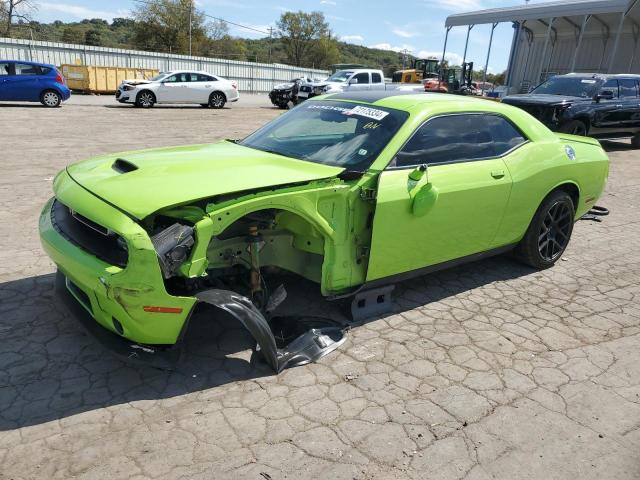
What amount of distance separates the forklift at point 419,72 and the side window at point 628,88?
2280 centimetres

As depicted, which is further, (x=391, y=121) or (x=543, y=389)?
(x=391, y=121)

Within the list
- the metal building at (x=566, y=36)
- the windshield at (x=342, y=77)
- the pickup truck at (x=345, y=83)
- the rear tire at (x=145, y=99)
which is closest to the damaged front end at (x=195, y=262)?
the pickup truck at (x=345, y=83)

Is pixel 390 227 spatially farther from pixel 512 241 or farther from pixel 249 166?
pixel 512 241

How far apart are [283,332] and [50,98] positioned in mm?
18826

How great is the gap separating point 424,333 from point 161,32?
63538 millimetres

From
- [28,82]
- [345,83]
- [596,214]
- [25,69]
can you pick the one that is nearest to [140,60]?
[25,69]

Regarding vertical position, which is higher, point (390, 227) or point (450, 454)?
point (390, 227)

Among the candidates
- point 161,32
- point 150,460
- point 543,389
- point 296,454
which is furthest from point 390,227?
point 161,32

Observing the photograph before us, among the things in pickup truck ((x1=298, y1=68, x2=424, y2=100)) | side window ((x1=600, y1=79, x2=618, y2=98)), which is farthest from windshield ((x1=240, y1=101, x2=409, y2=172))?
pickup truck ((x1=298, y1=68, x2=424, y2=100))

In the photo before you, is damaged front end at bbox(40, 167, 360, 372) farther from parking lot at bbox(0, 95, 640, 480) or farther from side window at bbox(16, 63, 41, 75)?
side window at bbox(16, 63, 41, 75)

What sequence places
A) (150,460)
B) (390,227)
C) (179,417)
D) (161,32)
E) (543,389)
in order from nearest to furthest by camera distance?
(150,460), (179,417), (543,389), (390,227), (161,32)

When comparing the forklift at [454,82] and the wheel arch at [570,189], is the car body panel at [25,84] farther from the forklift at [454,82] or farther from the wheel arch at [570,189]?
the wheel arch at [570,189]

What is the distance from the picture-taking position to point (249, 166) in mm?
3205

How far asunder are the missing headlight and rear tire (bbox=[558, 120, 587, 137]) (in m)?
10.8
